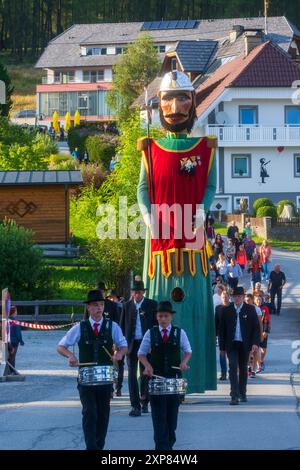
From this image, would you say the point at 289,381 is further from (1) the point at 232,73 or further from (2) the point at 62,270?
(1) the point at 232,73

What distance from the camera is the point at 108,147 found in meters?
67.9

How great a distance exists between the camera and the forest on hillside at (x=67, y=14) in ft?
435

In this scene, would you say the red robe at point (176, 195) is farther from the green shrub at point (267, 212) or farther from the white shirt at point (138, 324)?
the green shrub at point (267, 212)

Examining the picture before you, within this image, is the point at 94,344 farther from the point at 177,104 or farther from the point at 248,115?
the point at 248,115

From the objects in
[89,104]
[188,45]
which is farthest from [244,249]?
[89,104]

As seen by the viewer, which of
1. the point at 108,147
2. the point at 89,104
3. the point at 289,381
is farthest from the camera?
the point at 89,104

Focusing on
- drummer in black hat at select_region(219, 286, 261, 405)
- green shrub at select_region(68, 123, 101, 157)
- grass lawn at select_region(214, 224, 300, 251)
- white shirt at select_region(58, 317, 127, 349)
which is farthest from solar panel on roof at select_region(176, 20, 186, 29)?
white shirt at select_region(58, 317, 127, 349)

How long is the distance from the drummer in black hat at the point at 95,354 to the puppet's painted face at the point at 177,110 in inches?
185

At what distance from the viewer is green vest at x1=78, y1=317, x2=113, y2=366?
481 inches

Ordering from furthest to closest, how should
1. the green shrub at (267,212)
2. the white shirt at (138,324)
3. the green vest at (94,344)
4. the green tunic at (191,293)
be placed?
the green shrub at (267,212)
the green tunic at (191,293)
the white shirt at (138,324)
the green vest at (94,344)

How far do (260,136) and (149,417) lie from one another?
46963mm

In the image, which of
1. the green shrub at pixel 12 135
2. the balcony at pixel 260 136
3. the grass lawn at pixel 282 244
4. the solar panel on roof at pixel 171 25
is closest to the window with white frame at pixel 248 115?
the balcony at pixel 260 136

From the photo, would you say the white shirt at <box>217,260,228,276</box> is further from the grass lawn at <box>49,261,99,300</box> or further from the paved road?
the paved road
